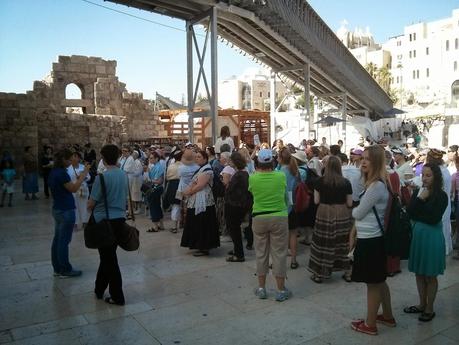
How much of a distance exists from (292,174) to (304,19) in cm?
1249

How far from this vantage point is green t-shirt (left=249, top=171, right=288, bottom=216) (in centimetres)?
470

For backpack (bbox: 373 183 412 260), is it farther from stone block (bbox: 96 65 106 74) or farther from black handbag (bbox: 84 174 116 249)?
stone block (bbox: 96 65 106 74)

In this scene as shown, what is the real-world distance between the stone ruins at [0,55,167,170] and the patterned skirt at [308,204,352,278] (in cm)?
1526

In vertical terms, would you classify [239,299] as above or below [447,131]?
below

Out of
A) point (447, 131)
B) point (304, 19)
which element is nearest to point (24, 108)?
point (304, 19)

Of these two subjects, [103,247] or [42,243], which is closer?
[103,247]

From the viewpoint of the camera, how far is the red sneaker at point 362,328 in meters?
3.83

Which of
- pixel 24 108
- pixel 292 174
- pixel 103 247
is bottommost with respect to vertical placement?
pixel 103 247

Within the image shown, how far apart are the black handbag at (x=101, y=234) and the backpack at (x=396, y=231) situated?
8.95ft

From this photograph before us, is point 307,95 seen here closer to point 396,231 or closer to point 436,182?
point 436,182

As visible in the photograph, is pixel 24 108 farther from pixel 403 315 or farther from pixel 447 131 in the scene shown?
pixel 447 131

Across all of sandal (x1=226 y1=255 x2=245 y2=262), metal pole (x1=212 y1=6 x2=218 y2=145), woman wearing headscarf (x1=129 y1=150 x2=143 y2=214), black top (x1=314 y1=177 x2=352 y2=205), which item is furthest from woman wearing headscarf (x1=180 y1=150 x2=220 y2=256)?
metal pole (x1=212 y1=6 x2=218 y2=145)

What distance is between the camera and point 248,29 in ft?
49.1

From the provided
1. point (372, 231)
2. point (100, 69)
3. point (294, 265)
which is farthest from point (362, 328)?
point (100, 69)
